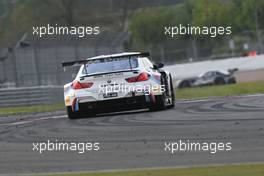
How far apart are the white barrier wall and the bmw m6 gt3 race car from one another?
31.0m

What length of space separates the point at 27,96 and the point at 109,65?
12.5 metres

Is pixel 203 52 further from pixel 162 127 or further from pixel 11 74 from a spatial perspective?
pixel 162 127

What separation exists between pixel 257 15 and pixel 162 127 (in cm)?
3560

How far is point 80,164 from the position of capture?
385 inches

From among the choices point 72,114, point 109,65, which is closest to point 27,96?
point 72,114

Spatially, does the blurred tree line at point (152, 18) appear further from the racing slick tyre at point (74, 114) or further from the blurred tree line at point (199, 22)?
the racing slick tyre at point (74, 114)

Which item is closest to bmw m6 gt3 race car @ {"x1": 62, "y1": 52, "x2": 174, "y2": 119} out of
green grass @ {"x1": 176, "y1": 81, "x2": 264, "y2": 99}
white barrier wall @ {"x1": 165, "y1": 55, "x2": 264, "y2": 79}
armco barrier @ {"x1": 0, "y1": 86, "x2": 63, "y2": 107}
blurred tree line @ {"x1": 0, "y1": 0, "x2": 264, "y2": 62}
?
green grass @ {"x1": 176, "y1": 81, "x2": 264, "y2": 99}

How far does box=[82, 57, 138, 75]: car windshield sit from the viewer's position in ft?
54.7

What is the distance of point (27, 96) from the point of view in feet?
94.7

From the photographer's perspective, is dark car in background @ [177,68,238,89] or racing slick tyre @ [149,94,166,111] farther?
dark car in background @ [177,68,238,89]

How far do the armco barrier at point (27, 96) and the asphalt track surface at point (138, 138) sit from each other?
40.4 ft

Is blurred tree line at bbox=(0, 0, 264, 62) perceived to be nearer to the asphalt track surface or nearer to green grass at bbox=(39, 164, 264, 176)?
the asphalt track surface

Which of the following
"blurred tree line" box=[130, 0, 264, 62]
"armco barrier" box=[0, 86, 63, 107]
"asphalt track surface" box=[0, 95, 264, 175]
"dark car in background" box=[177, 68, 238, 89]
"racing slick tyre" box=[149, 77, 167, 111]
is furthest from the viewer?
→ "blurred tree line" box=[130, 0, 264, 62]

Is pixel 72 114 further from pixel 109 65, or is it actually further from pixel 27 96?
pixel 27 96
